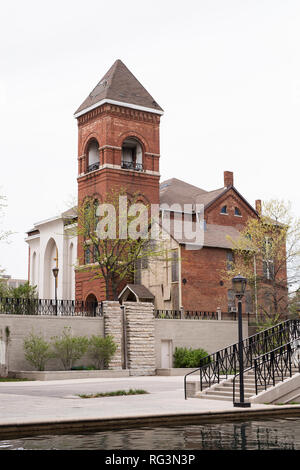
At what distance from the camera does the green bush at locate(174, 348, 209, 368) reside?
3412 cm

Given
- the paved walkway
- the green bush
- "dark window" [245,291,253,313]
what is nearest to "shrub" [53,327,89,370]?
the green bush

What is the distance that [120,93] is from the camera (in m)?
48.0

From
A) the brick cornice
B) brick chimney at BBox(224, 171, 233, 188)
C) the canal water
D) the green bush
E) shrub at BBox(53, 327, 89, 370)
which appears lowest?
the canal water

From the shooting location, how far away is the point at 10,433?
11211 millimetres

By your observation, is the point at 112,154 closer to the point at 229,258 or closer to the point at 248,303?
the point at 229,258

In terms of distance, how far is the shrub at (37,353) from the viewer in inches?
1129

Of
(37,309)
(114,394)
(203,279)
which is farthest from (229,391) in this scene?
(203,279)

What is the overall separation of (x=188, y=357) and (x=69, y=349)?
7.69 m

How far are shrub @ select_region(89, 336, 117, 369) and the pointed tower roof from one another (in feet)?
72.6

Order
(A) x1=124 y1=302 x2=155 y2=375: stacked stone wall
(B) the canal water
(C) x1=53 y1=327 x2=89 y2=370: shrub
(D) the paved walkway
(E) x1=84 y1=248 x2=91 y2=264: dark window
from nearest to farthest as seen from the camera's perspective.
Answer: (B) the canal water
(D) the paved walkway
(C) x1=53 y1=327 x2=89 y2=370: shrub
(A) x1=124 y1=302 x2=155 y2=375: stacked stone wall
(E) x1=84 y1=248 x2=91 y2=264: dark window

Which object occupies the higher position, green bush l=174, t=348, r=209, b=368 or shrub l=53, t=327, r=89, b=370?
shrub l=53, t=327, r=89, b=370

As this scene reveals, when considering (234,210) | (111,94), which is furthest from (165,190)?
(111,94)

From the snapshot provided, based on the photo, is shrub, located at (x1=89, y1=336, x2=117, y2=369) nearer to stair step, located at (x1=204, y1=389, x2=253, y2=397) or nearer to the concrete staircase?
the concrete staircase

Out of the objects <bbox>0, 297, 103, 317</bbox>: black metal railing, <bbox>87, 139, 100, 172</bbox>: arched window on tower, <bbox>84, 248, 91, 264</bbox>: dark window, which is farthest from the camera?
<bbox>87, 139, 100, 172</bbox>: arched window on tower
